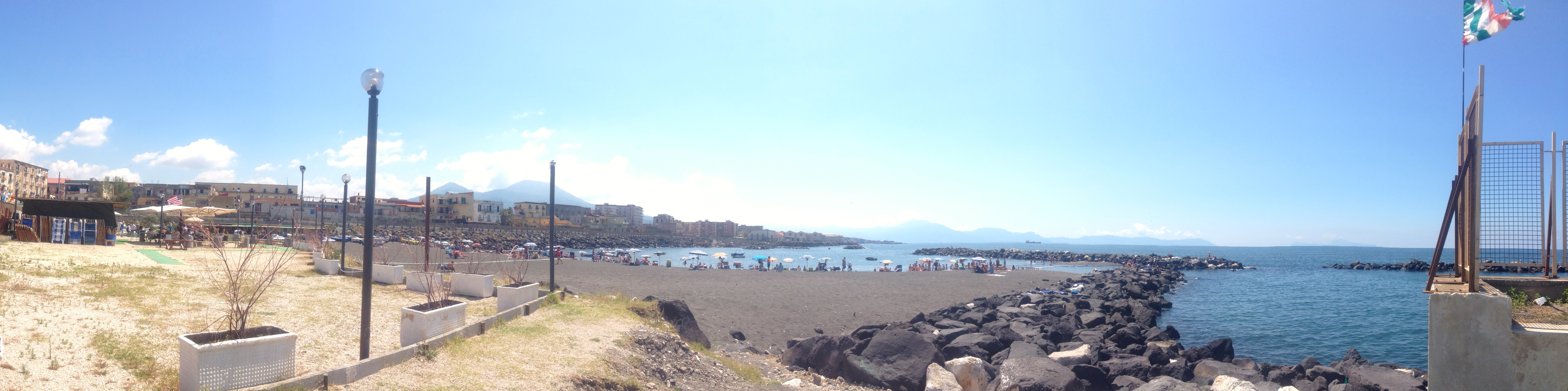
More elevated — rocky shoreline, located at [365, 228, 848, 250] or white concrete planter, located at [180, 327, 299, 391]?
white concrete planter, located at [180, 327, 299, 391]

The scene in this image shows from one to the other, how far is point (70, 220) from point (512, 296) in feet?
65.8

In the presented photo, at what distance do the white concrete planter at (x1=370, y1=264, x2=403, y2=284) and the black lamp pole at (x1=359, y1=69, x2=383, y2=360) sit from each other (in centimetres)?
918

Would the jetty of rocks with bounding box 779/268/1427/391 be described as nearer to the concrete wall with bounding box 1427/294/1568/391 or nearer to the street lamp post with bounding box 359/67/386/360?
the concrete wall with bounding box 1427/294/1568/391

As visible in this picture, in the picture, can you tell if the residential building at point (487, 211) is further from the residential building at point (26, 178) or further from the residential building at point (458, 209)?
the residential building at point (26, 178)

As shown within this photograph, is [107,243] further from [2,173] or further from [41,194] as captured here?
[41,194]

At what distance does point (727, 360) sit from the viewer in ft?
36.3

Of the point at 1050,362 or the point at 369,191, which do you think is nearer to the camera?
the point at 369,191

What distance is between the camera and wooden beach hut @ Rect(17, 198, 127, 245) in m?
19.7

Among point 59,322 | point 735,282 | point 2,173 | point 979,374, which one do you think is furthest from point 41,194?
point 979,374

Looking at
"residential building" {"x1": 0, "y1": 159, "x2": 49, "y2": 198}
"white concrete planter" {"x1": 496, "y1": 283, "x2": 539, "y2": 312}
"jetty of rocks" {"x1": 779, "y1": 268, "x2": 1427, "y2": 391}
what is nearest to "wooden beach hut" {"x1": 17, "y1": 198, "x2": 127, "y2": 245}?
Result: "white concrete planter" {"x1": 496, "y1": 283, "x2": 539, "y2": 312}

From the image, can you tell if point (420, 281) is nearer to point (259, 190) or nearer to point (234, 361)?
point (234, 361)

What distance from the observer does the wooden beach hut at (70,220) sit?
64.6ft

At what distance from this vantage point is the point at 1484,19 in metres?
6.29

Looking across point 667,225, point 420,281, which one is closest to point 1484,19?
point 420,281
